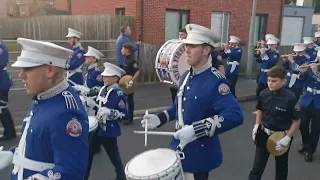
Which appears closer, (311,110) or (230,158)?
(230,158)

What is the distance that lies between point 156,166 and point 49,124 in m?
0.93

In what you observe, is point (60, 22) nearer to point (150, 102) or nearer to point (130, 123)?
point (150, 102)

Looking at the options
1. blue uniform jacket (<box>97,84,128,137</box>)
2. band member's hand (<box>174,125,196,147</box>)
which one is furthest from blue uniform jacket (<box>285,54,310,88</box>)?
band member's hand (<box>174,125,196,147</box>)

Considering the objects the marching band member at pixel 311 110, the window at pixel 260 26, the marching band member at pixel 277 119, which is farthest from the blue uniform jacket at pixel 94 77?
the window at pixel 260 26

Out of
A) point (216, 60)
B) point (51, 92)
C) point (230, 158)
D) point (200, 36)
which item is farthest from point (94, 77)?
point (51, 92)

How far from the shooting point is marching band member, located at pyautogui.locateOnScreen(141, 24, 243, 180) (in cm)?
291

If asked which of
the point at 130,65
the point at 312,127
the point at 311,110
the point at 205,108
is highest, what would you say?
the point at 205,108

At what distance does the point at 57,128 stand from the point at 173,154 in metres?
1.05

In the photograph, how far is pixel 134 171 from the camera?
2.70 meters

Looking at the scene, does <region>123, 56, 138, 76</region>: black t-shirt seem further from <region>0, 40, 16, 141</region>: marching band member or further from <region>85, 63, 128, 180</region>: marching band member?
<region>85, 63, 128, 180</region>: marching band member

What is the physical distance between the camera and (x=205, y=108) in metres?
3.02

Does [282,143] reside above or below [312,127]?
above

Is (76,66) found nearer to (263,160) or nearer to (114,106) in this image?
(114,106)

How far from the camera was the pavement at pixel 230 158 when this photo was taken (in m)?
5.21
